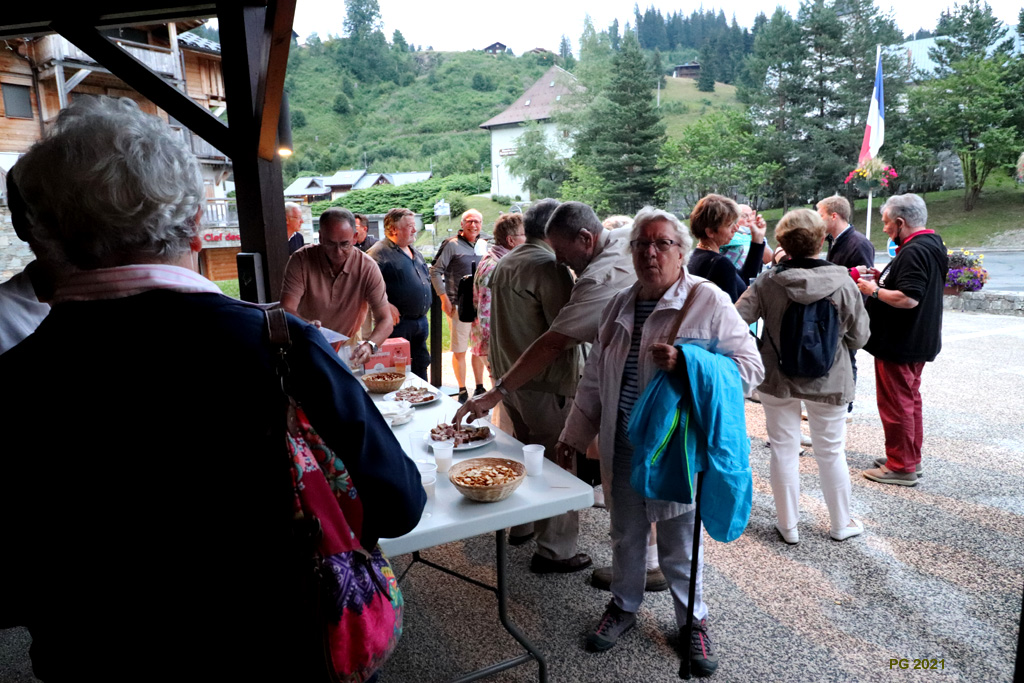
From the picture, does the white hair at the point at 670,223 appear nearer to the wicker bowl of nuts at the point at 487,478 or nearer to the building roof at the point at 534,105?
the wicker bowl of nuts at the point at 487,478

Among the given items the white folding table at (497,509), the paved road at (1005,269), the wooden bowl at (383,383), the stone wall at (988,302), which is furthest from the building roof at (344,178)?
the white folding table at (497,509)

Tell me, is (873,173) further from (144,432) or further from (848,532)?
(144,432)

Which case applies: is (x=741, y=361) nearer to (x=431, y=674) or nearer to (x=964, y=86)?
(x=431, y=674)

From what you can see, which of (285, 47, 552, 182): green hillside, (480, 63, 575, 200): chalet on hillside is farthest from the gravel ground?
(285, 47, 552, 182): green hillside

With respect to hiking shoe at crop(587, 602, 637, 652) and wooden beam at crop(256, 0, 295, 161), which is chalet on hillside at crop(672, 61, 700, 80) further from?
hiking shoe at crop(587, 602, 637, 652)

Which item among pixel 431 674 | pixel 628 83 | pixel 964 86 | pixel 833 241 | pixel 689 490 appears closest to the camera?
pixel 689 490

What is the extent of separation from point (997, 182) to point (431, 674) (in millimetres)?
32472

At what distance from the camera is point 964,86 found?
26.0 metres

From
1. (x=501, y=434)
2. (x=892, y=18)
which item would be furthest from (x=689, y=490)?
(x=892, y=18)

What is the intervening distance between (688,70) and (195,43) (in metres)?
64.7

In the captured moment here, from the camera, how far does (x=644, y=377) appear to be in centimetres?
214

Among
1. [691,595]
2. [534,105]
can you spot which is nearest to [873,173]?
[691,595]

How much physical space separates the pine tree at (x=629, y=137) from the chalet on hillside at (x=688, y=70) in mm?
47280

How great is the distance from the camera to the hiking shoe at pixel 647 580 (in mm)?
2727
